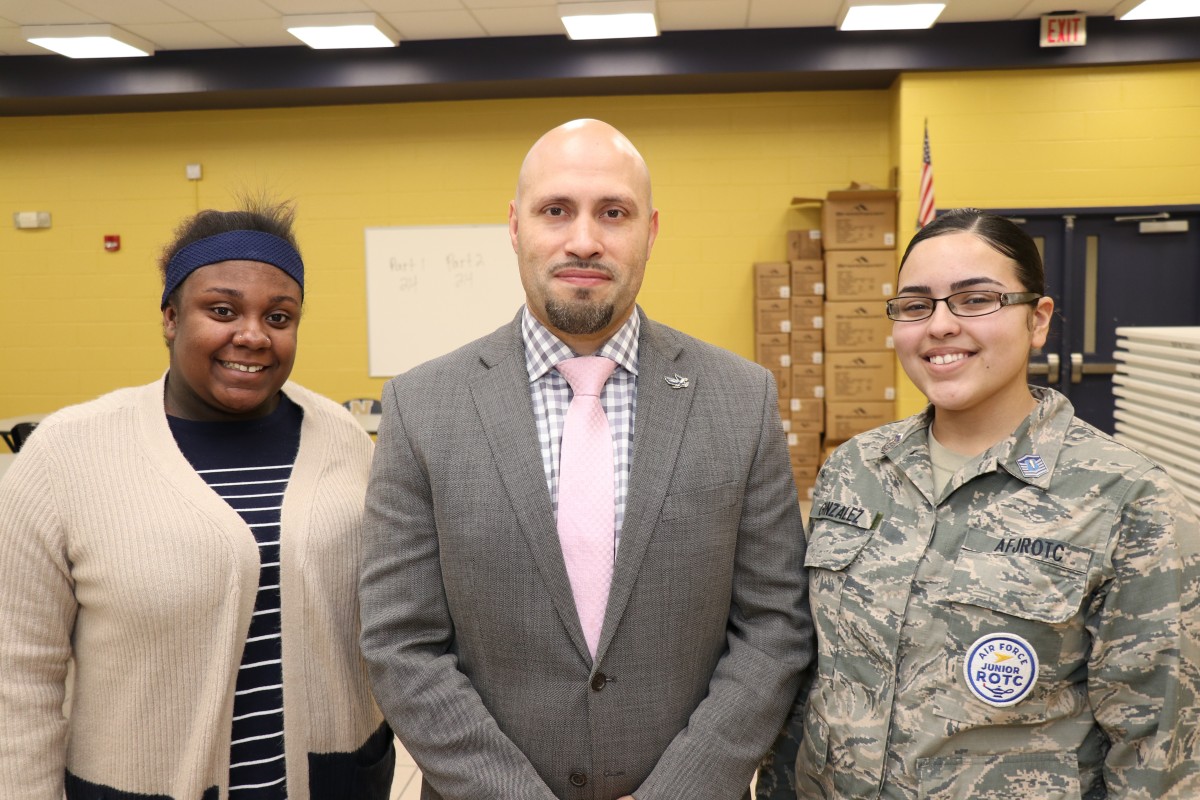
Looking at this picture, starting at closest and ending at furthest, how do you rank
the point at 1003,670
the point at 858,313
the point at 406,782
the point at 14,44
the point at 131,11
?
the point at 1003,670, the point at 406,782, the point at 131,11, the point at 14,44, the point at 858,313

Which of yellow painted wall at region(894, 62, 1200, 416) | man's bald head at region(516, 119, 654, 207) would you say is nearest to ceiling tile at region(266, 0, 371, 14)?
yellow painted wall at region(894, 62, 1200, 416)

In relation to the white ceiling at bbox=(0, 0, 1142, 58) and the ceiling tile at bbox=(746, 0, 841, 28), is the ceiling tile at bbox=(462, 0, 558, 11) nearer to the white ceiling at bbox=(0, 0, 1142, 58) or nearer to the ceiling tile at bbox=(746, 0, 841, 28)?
the white ceiling at bbox=(0, 0, 1142, 58)

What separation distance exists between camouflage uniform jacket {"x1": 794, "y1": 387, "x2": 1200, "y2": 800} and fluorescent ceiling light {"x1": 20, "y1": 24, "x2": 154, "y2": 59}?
6429 millimetres

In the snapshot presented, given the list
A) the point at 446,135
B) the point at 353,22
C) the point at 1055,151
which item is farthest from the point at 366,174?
the point at 1055,151

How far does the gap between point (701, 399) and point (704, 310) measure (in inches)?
222

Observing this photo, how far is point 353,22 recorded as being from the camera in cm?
570

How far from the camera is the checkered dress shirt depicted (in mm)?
1421

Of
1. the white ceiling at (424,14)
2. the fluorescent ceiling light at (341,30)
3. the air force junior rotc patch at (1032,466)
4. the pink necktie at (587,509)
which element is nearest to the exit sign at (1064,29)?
the white ceiling at (424,14)

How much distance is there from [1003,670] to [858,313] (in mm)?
5466

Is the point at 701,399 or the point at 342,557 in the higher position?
the point at 701,399

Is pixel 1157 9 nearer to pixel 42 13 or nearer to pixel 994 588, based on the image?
pixel 994 588

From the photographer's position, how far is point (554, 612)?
4.35 ft

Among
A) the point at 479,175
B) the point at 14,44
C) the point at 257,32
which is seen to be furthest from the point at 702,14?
the point at 14,44

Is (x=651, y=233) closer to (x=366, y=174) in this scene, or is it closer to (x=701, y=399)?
(x=701, y=399)
